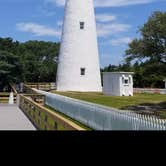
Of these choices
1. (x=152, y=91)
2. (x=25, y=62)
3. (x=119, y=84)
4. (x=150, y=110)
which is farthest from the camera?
(x=25, y=62)

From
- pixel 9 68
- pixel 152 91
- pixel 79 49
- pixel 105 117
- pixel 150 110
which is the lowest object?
pixel 150 110

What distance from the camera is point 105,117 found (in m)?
12.7

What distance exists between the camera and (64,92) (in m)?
37.8

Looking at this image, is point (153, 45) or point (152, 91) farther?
point (152, 91)

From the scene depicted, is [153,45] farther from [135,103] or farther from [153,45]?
[135,103]

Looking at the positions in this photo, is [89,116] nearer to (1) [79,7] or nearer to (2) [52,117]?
(2) [52,117]

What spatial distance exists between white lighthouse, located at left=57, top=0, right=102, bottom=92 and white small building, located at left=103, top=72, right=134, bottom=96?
10.0 ft

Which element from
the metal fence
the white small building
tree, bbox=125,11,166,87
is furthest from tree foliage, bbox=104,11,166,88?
the white small building

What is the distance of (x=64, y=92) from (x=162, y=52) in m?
16.3

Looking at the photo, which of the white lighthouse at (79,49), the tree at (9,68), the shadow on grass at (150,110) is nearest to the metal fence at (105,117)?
the shadow on grass at (150,110)

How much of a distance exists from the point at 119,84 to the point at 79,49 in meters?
5.82

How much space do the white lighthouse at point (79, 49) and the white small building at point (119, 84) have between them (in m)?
3.06

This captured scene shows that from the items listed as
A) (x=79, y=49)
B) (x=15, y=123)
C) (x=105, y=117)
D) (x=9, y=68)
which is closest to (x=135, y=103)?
(x=15, y=123)
